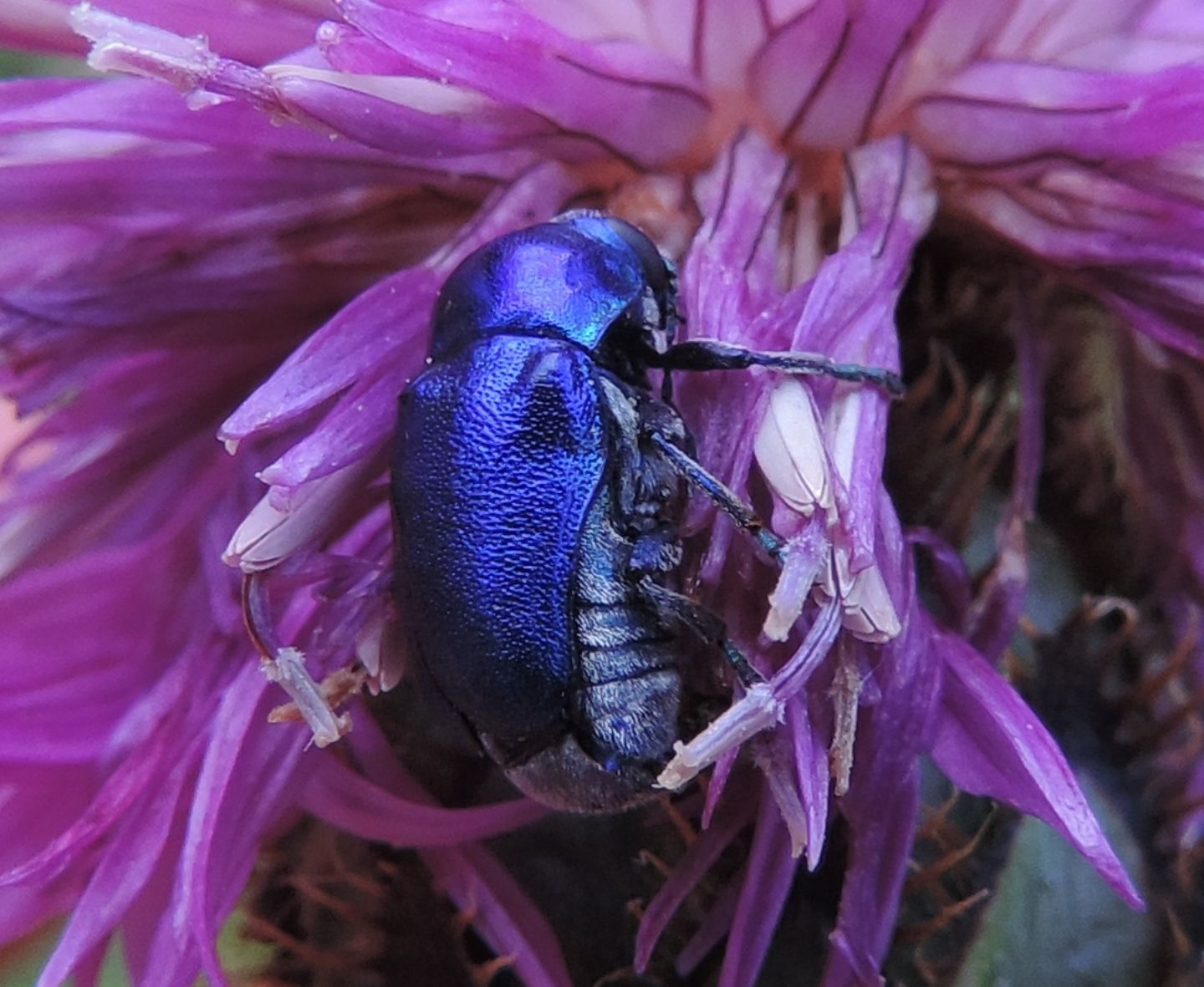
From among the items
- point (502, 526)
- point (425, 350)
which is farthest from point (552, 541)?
point (425, 350)

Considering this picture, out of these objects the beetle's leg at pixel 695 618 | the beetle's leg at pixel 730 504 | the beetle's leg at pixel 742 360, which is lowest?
the beetle's leg at pixel 695 618

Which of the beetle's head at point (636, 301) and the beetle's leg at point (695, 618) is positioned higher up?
the beetle's head at point (636, 301)

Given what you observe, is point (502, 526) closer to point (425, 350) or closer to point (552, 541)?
point (552, 541)

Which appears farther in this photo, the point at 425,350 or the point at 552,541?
the point at 425,350

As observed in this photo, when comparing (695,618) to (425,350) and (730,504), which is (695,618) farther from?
(425,350)
